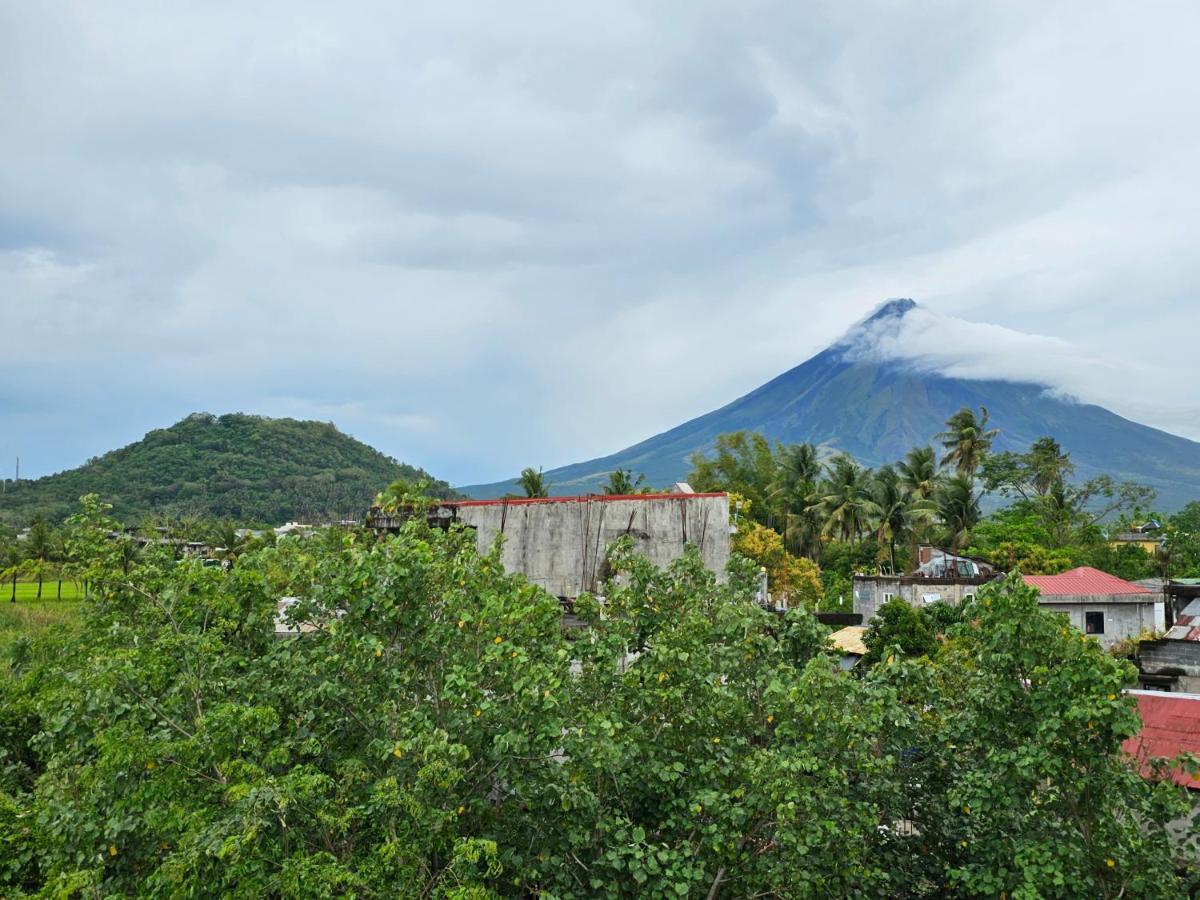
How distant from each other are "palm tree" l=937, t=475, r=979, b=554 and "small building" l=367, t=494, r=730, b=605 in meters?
33.5

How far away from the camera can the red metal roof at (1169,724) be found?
10922 millimetres

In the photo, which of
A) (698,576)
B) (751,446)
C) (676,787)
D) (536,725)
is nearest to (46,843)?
(536,725)

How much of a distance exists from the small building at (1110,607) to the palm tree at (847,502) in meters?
16.4

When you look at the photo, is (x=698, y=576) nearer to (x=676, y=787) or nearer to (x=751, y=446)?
(x=676, y=787)

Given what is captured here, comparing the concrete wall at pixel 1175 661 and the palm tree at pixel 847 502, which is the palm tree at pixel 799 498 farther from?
the concrete wall at pixel 1175 661

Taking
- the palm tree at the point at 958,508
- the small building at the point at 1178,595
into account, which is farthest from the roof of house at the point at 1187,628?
the palm tree at the point at 958,508

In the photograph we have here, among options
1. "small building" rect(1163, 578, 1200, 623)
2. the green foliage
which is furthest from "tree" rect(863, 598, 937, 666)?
the green foliage

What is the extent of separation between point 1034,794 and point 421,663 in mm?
4848

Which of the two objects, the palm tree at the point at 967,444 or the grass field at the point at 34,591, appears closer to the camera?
the palm tree at the point at 967,444

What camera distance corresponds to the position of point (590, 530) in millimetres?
16734

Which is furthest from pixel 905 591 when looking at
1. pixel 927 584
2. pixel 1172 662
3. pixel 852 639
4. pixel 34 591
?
pixel 34 591

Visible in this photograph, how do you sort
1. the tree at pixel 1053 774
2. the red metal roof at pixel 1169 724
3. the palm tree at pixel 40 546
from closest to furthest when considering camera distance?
the tree at pixel 1053 774, the red metal roof at pixel 1169 724, the palm tree at pixel 40 546

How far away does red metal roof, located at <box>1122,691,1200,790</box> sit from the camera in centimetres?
1092

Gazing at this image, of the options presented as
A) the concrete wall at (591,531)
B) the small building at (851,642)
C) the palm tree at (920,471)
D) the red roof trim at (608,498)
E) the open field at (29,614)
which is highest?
the palm tree at (920,471)
